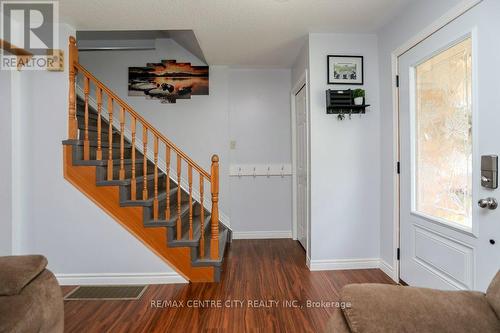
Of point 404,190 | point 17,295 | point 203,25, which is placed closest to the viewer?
point 17,295

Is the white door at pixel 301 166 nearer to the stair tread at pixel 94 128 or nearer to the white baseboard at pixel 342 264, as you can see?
the white baseboard at pixel 342 264

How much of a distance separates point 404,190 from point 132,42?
3.83 meters

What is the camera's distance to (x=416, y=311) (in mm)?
898

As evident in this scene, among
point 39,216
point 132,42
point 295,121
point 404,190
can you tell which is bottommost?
point 39,216

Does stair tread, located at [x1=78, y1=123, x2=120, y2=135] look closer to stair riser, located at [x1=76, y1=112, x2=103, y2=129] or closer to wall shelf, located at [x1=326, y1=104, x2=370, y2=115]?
stair riser, located at [x1=76, y1=112, x2=103, y2=129]

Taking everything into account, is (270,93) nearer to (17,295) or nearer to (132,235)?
(132,235)

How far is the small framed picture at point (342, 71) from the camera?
2.69 m

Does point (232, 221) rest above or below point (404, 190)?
below

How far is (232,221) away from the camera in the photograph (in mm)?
3828

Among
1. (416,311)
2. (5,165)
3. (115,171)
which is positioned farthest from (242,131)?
(416,311)

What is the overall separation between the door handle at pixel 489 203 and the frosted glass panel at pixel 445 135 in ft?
0.53

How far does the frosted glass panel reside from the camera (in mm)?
1698

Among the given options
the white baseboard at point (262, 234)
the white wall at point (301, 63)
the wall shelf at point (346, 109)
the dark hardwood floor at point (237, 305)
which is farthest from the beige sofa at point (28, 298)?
the white wall at point (301, 63)

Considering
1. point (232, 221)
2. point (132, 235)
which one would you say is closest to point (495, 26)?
point (132, 235)
